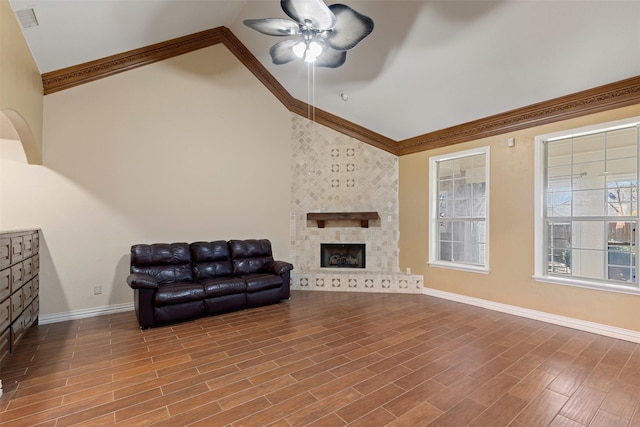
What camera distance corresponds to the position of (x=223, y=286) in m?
4.05

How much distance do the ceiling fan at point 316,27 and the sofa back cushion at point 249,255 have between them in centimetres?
286

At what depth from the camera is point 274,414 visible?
6.58ft

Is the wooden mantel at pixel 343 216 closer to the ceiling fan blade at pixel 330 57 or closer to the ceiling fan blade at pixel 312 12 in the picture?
the ceiling fan blade at pixel 330 57

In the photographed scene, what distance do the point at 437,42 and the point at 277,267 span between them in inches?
146

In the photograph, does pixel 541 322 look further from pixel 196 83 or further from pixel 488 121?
pixel 196 83

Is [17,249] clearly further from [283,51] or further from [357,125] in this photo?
[357,125]

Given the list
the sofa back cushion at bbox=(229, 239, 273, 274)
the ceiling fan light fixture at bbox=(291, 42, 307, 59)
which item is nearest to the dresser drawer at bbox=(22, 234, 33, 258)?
the sofa back cushion at bbox=(229, 239, 273, 274)

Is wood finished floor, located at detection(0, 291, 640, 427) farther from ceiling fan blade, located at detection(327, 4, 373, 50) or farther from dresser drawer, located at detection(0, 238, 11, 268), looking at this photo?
ceiling fan blade, located at detection(327, 4, 373, 50)

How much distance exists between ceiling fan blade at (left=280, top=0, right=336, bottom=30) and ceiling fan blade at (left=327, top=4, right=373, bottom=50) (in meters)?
0.08

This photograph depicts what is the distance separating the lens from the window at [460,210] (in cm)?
475

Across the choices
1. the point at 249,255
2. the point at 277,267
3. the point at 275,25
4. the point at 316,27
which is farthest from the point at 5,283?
the point at 316,27

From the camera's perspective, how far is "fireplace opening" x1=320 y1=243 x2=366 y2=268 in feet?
19.4

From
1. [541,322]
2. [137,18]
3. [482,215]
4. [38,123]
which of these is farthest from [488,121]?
[38,123]

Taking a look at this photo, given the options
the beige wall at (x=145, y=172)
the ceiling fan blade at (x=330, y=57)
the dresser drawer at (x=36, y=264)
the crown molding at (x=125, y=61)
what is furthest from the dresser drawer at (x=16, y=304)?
the ceiling fan blade at (x=330, y=57)
